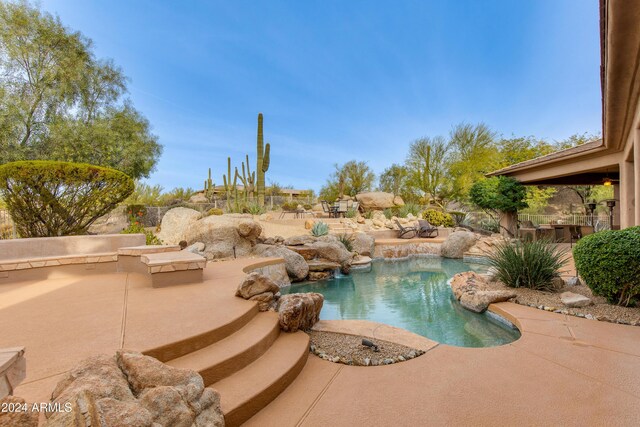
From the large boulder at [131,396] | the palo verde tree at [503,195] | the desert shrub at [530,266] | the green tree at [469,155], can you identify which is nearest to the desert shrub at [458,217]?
the palo verde tree at [503,195]

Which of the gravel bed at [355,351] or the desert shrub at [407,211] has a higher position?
the desert shrub at [407,211]

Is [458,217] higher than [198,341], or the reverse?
[458,217]

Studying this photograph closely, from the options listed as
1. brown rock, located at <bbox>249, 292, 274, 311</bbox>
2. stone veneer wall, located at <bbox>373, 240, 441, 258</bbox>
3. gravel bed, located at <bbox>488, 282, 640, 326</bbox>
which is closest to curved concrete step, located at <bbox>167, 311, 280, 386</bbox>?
brown rock, located at <bbox>249, 292, 274, 311</bbox>

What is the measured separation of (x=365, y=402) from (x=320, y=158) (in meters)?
27.4

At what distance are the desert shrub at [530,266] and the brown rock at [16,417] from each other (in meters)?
6.39

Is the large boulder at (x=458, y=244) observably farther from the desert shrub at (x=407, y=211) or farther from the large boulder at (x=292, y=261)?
the large boulder at (x=292, y=261)

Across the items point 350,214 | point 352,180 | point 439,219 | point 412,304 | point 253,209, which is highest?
point 352,180

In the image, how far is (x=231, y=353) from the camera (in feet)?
8.28

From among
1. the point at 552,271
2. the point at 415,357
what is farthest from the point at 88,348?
the point at 552,271

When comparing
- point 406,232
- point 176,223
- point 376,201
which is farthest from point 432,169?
point 176,223

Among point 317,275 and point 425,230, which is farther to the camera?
point 425,230

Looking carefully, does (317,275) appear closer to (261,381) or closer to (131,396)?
(261,381)

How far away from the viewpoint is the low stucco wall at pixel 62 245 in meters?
5.21

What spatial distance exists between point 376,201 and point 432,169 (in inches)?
223
